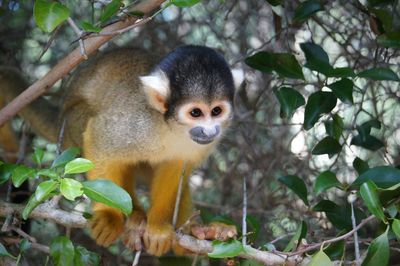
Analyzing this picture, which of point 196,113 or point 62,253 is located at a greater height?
point 196,113

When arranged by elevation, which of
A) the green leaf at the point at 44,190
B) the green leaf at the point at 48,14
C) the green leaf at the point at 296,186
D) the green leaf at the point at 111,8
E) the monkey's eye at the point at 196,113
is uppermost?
the monkey's eye at the point at 196,113

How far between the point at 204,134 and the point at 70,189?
971mm

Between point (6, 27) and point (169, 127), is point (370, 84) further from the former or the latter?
point (6, 27)

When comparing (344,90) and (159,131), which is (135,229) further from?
(344,90)

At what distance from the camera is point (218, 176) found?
4109mm

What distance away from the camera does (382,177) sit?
222cm

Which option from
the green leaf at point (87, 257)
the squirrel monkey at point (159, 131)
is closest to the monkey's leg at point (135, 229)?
the squirrel monkey at point (159, 131)

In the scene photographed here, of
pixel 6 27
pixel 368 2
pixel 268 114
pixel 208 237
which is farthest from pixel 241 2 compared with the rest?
pixel 208 237

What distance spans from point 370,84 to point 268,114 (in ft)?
2.39

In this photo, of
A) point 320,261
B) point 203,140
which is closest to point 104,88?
point 203,140

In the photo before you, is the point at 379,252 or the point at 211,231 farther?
the point at 211,231

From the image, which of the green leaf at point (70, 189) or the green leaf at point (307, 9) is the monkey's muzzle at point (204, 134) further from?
the green leaf at point (70, 189)

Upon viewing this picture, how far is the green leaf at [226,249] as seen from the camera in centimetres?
182

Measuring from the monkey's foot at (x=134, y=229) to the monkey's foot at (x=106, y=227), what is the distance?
0.04 meters
